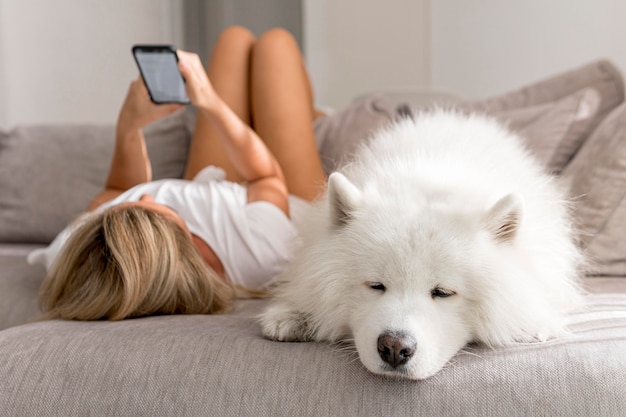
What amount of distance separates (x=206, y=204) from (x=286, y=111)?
768 mm

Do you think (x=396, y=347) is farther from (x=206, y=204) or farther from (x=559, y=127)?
(x=559, y=127)

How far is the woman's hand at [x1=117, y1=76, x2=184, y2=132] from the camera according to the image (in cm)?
243

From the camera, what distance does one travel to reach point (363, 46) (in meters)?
5.25

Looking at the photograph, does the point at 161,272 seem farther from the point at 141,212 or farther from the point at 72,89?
the point at 72,89

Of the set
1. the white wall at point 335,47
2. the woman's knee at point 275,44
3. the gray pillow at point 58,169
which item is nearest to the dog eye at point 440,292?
the woman's knee at point 275,44

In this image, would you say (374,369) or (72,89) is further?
(72,89)

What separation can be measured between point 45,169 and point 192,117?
2.48 ft

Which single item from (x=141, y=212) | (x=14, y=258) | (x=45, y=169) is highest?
(x=141, y=212)

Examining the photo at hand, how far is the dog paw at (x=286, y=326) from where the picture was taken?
1.60 m

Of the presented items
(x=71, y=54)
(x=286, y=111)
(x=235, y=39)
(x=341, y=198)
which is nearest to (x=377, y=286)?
(x=341, y=198)

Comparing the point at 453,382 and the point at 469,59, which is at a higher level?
the point at 469,59

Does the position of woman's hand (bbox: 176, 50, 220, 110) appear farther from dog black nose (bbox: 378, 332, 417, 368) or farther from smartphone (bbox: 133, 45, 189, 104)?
dog black nose (bbox: 378, 332, 417, 368)

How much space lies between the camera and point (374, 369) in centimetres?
138

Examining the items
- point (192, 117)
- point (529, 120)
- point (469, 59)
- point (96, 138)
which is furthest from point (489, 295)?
point (469, 59)
